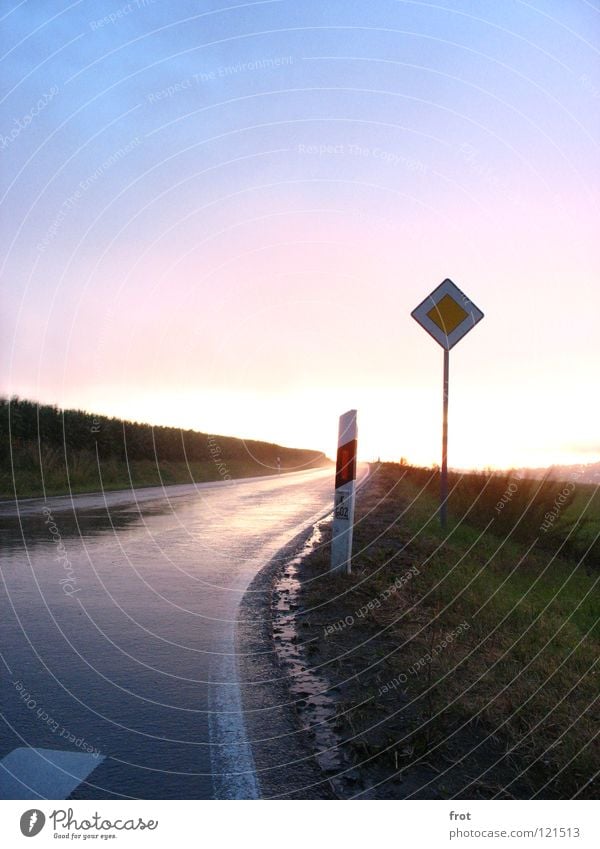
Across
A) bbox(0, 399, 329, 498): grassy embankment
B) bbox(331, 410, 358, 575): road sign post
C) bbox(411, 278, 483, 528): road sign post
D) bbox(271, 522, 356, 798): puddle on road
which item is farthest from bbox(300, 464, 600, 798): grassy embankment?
bbox(0, 399, 329, 498): grassy embankment

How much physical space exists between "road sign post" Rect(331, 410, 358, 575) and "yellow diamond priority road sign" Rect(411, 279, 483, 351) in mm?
2893

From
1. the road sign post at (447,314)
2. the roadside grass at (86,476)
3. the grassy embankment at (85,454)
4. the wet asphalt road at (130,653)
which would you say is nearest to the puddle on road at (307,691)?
the wet asphalt road at (130,653)

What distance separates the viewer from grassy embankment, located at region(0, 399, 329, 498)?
941 inches

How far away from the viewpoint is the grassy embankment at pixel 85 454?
23.9m

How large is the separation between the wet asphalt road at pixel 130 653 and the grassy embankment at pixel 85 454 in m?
6.99

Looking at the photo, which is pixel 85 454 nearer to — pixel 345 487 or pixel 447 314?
pixel 447 314

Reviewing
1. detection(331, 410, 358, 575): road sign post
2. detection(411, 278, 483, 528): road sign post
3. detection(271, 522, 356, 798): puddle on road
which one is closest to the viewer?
detection(271, 522, 356, 798): puddle on road

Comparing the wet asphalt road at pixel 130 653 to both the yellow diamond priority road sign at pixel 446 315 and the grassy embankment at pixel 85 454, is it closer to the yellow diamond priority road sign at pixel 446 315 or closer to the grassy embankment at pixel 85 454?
the yellow diamond priority road sign at pixel 446 315

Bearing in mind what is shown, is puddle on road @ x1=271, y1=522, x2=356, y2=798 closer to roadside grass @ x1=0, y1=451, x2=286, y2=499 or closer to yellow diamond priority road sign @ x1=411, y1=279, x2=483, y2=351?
yellow diamond priority road sign @ x1=411, y1=279, x2=483, y2=351

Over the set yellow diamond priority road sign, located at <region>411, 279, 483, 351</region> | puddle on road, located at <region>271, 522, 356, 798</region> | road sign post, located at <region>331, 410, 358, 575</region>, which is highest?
yellow diamond priority road sign, located at <region>411, 279, 483, 351</region>

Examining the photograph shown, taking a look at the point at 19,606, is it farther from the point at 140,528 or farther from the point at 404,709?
the point at 140,528

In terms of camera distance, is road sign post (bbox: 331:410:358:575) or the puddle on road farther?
road sign post (bbox: 331:410:358:575)
